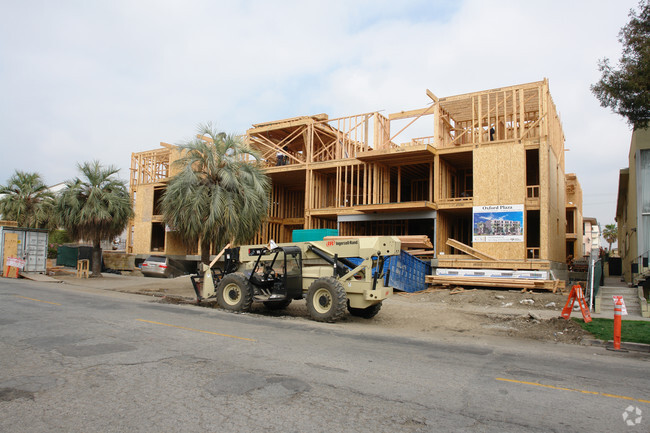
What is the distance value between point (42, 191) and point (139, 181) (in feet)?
24.6

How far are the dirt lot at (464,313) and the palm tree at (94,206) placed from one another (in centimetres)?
654

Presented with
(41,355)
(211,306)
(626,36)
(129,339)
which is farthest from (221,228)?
(626,36)

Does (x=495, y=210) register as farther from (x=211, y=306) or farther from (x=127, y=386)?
(x=127, y=386)

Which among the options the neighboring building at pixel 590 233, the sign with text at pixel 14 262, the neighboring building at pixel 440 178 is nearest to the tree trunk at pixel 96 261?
the sign with text at pixel 14 262

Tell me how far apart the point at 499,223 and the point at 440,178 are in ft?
13.9

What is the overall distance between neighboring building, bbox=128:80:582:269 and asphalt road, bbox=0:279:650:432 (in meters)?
12.5

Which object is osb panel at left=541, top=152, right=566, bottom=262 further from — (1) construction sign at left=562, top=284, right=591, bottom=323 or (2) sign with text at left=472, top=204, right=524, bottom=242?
(1) construction sign at left=562, top=284, right=591, bottom=323

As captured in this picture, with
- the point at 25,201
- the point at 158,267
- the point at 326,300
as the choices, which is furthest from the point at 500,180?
the point at 25,201

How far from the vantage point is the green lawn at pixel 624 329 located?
10.2 meters

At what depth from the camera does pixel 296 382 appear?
5.84 meters

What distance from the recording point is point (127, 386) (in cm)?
A: 557

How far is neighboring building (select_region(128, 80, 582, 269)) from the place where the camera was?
21.2 meters

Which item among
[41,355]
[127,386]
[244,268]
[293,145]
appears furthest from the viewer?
[293,145]

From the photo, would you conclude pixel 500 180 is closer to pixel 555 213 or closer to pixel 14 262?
pixel 555 213
